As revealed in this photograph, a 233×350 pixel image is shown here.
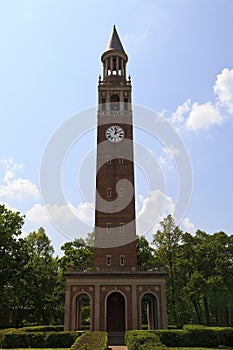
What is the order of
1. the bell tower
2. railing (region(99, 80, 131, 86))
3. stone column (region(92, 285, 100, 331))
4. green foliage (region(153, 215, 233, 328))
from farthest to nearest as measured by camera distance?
railing (region(99, 80, 131, 86))
green foliage (region(153, 215, 233, 328))
the bell tower
stone column (region(92, 285, 100, 331))

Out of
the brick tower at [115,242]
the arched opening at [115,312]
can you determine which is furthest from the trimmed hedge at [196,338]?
the arched opening at [115,312]

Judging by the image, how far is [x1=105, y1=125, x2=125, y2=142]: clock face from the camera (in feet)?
145

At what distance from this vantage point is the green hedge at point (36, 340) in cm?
2533

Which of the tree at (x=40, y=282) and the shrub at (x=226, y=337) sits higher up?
the tree at (x=40, y=282)

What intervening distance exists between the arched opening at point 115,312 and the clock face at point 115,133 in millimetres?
20124

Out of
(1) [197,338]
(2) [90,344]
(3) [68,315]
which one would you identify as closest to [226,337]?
(1) [197,338]

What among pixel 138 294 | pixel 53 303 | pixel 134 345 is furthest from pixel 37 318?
pixel 134 345

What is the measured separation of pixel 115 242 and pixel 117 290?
612cm

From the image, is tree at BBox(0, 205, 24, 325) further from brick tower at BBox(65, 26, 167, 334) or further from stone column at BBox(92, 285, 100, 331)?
stone column at BBox(92, 285, 100, 331)

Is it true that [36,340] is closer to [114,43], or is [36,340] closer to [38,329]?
[38,329]

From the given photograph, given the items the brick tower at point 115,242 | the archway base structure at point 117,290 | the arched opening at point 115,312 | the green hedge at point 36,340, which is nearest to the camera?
the green hedge at point 36,340

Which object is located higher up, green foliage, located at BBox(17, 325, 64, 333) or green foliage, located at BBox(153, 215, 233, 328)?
green foliage, located at BBox(153, 215, 233, 328)

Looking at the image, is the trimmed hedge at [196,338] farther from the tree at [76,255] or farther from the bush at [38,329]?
the tree at [76,255]

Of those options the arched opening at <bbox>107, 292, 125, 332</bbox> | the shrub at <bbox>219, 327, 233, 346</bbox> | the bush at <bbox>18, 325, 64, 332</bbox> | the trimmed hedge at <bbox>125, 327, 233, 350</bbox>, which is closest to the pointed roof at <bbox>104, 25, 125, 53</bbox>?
the arched opening at <bbox>107, 292, 125, 332</bbox>
